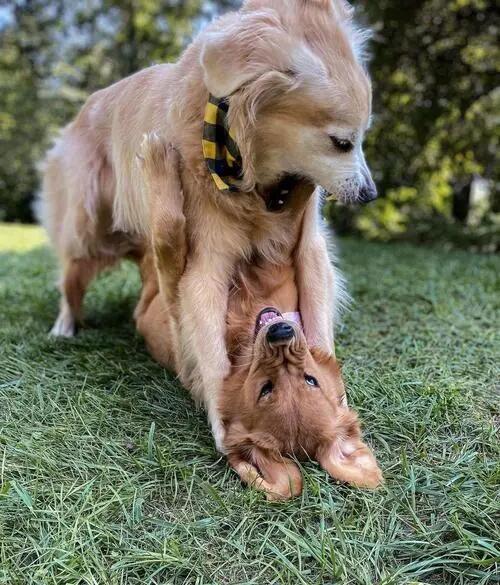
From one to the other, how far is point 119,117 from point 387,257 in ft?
13.0

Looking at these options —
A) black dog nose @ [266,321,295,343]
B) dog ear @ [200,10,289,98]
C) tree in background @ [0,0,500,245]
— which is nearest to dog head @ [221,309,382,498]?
black dog nose @ [266,321,295,343]

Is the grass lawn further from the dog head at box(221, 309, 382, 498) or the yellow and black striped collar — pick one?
the yellow and black striped collar

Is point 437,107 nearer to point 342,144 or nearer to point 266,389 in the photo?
point 342,144

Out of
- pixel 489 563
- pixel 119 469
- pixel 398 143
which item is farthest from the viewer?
pixel 398 143

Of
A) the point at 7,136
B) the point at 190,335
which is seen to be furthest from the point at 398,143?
the point at 7,136

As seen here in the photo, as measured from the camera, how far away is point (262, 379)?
2.07 metres

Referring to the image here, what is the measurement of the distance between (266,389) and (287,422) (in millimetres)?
146

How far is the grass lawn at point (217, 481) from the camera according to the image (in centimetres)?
157

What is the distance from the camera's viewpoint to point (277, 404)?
1996 mm

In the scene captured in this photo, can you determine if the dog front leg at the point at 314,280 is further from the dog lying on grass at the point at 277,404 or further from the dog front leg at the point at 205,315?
the dog front leg at the point at 205,315

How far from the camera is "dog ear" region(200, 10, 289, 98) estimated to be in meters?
2.02

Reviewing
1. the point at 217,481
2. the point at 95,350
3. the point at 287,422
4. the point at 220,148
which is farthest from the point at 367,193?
the point at 95,350

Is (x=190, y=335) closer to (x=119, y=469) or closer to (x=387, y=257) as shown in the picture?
(x=119, y=469)

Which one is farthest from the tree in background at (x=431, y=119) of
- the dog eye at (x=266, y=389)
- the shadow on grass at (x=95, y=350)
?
the dog eye at (x=266, y=389)
